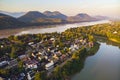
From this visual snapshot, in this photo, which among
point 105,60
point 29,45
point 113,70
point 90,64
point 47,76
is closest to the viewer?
point 47,76

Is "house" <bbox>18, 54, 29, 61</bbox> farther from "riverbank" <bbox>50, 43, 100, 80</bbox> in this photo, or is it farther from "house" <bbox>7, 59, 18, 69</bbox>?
"riverbank" <bbox>50, 43, 100, 80</bbox>

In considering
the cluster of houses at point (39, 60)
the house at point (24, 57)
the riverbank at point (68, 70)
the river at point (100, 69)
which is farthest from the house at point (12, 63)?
the river at point (100, 69)

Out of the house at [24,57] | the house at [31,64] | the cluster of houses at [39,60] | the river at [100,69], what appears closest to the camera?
the river at [100,69]

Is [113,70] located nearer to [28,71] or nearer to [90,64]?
[90,64]

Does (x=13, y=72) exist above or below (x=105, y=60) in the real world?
above

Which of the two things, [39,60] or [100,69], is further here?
[39,60]

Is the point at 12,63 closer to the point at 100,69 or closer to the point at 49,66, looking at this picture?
the point at 49,66

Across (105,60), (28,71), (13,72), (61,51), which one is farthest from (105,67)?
(13,72)

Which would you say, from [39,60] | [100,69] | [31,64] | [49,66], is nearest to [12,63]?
[31,64]

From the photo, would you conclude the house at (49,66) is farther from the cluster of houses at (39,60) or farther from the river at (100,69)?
the river at (100,69)

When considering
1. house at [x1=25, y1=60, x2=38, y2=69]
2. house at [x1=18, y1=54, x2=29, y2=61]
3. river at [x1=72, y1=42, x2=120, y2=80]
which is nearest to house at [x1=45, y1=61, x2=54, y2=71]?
house at [x1=25, y1=60, x2=38, y2=69]

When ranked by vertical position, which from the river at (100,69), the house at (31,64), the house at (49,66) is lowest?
the river at (100,69)
